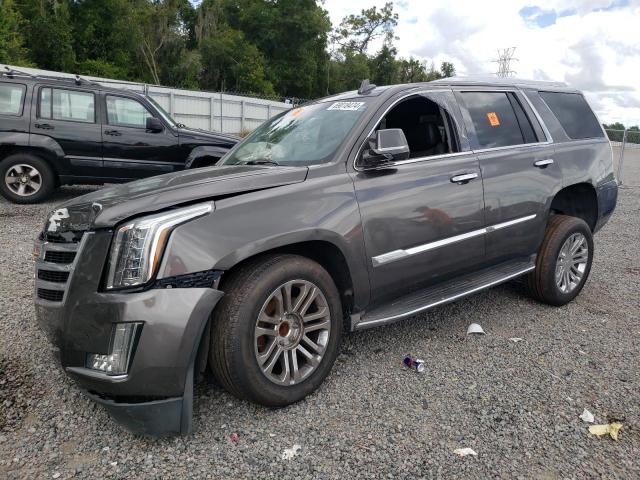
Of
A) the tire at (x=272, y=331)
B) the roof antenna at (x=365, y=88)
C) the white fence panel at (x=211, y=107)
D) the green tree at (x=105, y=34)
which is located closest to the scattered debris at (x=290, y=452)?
the tire at (x=272, y=331)

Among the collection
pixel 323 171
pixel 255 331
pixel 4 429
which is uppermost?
pixel 323 171

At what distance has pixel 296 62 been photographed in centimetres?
5272

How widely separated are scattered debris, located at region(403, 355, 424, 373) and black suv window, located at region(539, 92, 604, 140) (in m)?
2.62

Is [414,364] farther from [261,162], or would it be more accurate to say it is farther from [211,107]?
[211,107]

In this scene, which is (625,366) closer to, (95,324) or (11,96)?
(95,324)

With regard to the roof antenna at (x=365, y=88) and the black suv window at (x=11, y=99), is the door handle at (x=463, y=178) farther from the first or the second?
the black suv window at (x=11, y=99)

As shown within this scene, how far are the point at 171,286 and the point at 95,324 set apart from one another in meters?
0.39

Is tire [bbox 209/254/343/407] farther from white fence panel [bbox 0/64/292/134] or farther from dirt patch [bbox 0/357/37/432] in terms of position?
white fence panel [bbox 0/64/292/134]

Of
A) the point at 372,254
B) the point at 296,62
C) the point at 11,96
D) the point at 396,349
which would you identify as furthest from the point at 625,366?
the point at 296,62

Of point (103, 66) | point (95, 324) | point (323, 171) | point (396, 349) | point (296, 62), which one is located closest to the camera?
point (95, 324)

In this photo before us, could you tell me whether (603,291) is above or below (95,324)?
below

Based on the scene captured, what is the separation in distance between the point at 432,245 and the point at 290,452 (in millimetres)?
1603

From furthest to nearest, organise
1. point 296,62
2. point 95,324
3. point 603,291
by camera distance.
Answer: point 296,62 < point 603,291 < point 95,324

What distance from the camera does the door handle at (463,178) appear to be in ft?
11.5
